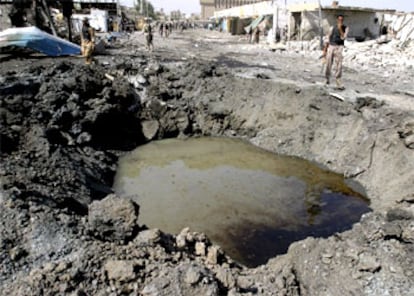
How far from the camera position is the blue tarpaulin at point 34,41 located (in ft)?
44.0

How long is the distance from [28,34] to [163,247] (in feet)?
39.5

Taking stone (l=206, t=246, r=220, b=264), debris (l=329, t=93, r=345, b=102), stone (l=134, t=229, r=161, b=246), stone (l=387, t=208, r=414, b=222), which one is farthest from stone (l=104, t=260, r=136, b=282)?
debris (l=329, t=93, r=345, b=102)

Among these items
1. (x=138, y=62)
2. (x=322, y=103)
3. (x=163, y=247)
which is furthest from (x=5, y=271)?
(x=138, y=62)

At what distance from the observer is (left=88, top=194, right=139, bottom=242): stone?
4.38m

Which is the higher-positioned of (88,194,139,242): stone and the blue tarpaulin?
the blue tarpaulin

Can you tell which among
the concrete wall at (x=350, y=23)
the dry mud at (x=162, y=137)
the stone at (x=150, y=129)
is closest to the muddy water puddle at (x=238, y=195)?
the stone at (x=150, y=129)

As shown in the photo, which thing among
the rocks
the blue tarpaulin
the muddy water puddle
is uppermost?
the blue tarpaulin

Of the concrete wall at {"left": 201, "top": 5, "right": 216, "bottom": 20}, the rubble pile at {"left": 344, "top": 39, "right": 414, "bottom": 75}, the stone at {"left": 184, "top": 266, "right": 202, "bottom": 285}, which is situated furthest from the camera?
the concrete wall at {"left": 201, "top": 5, "right": 216, "bottom": 20}

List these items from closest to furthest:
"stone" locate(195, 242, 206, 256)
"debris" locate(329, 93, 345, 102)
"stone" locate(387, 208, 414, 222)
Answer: "stone" locate(195, 242, 206, 256), "stone" locate(387, 208, 414, 222), "debris" locate(329, 93, 345, 102)

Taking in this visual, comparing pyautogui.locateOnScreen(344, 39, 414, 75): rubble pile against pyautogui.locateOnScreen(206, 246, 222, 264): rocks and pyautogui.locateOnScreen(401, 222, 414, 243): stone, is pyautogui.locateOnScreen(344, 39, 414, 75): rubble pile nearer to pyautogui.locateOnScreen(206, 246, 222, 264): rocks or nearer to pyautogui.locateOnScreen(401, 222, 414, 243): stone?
pyautogui.locateOnScreen(401, 222, 414, 243): stone

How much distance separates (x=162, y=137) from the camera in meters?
10.8

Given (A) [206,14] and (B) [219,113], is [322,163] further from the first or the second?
(A) [206,14]

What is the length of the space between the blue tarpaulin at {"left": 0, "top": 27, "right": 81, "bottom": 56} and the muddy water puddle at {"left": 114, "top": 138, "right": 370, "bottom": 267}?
6.25 m

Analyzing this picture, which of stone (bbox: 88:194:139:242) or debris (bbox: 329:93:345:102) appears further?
debris (bbox: 329:93:345:102)
